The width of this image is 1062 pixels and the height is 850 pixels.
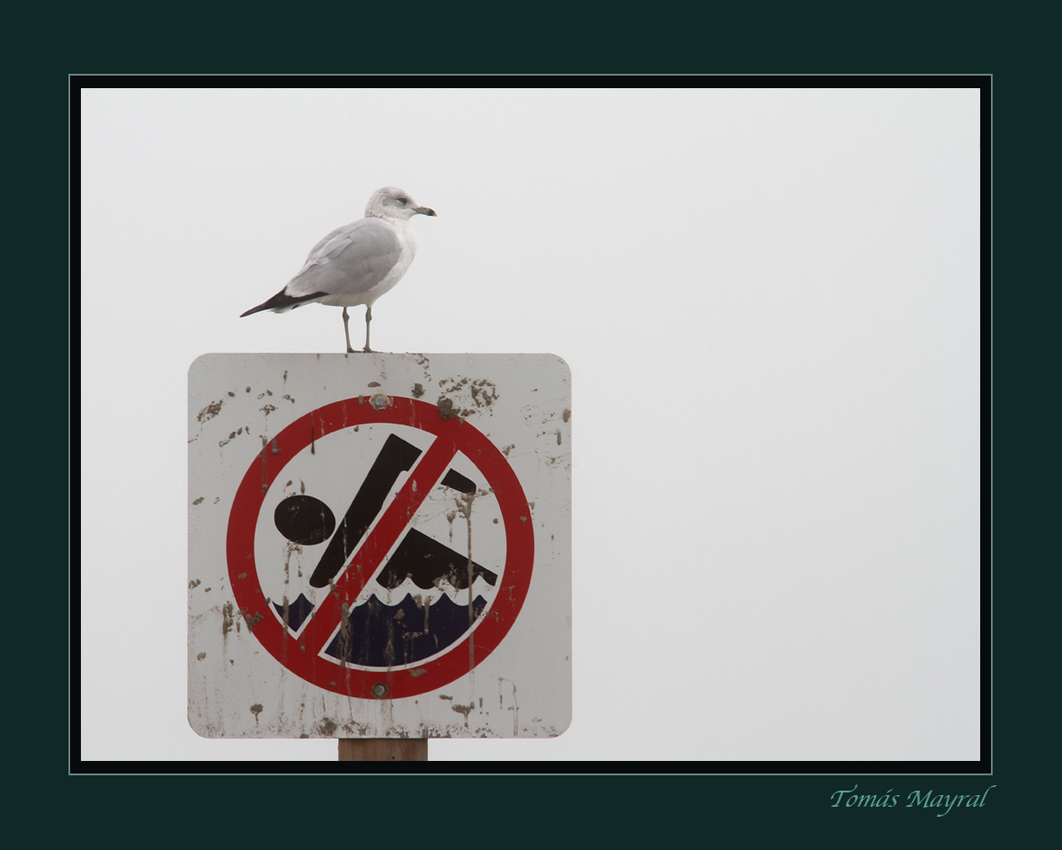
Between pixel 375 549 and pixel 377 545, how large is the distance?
0.01 m

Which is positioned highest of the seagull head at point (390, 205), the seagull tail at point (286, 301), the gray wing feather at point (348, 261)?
the seagull head at point (390, 205)

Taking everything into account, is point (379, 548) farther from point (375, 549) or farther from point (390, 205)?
point (390, 205)

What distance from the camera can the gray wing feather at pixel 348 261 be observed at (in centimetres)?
209

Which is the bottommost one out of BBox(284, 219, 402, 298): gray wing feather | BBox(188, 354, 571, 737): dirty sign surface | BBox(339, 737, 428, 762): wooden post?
BBox(339, 737, 428, 762): wooden post

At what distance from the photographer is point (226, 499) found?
5.89 feet

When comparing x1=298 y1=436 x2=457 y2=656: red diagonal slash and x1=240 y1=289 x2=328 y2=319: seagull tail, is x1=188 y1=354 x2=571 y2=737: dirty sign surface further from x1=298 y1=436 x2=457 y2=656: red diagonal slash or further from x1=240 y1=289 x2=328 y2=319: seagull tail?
x1=240 y1=289 x2=328 y2=319: seagull tail

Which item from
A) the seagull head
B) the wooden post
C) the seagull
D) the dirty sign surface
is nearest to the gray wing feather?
the seagull

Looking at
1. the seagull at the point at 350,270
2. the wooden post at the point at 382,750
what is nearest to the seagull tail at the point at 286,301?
the seagull at the point at 350,270

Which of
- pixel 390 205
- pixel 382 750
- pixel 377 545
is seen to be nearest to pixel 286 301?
pixel 390 205

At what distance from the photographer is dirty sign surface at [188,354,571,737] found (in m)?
1.79

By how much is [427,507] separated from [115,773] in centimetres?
112

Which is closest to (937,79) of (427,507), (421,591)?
(427,507)

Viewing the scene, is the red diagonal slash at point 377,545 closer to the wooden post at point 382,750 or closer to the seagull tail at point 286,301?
the wooden post at point 382,750

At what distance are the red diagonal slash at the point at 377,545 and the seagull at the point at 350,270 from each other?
430mm
